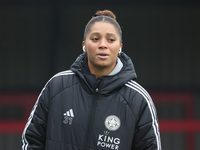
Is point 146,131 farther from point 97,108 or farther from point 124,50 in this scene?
point 124,50

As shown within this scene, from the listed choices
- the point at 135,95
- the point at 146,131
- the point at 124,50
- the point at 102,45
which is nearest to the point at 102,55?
the point at 102,45

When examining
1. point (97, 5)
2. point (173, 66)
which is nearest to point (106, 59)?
point (97, 5)

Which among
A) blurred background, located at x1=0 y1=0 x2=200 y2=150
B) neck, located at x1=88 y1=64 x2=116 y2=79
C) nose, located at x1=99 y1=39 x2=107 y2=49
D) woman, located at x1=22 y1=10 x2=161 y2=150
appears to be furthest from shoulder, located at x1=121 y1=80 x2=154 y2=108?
blurred background, located at x1=0 y1=0 x2=200 y2=150

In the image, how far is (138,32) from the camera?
A: 21.2 ft

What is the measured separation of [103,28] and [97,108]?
36 centimetres

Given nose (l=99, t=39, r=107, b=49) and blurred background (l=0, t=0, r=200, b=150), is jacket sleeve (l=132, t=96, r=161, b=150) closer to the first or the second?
nose (l=99, t=39, r=107, b=49)

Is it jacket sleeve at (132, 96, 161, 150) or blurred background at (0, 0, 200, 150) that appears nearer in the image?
jacket sleeve at (132, 96, 161, 150)

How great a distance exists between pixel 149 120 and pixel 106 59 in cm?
33

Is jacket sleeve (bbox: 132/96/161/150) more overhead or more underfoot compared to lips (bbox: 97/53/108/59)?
more underfoot

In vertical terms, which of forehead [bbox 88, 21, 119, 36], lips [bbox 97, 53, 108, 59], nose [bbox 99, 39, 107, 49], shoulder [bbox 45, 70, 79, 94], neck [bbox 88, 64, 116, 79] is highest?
forehead [bbox 88, 21, 119, 36]

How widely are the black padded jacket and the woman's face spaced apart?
0.07 metres

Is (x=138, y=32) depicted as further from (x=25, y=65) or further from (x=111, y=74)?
(x=111, y=74)

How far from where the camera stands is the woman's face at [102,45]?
238cm

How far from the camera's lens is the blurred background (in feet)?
20.6
